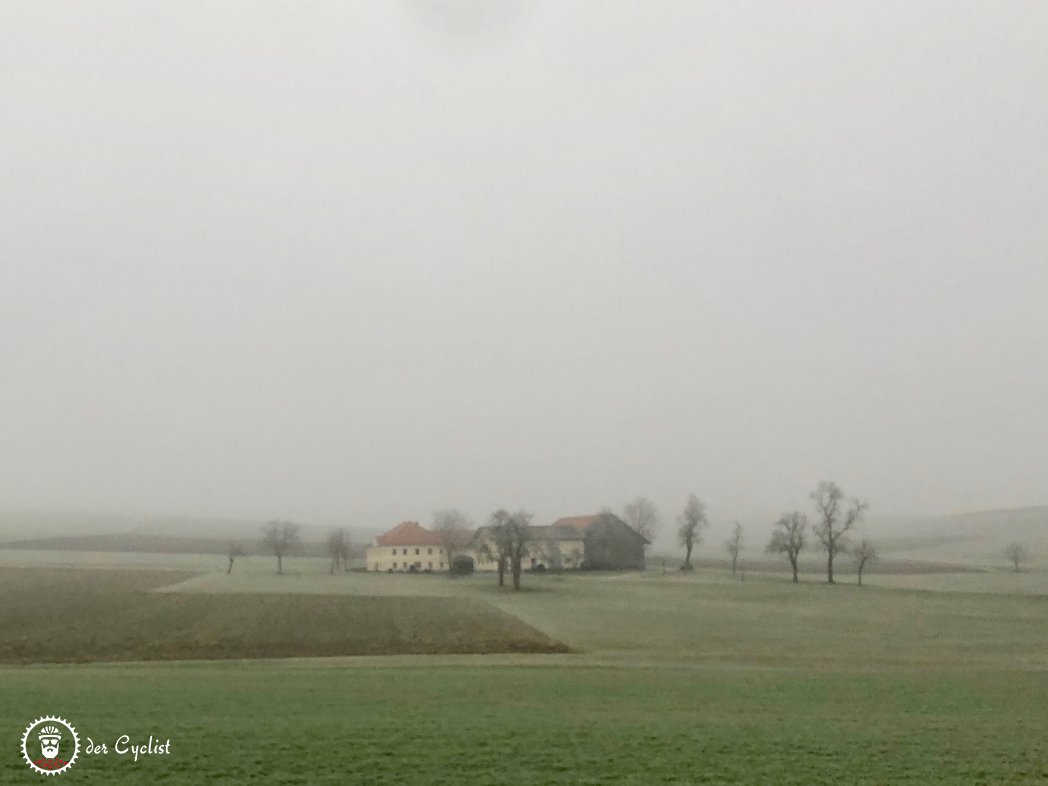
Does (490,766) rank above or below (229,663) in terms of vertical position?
above

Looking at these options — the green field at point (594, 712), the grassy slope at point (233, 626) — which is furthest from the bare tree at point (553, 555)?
the green field at point (594, 712)

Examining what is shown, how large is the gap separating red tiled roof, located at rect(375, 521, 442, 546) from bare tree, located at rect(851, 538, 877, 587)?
55327 millimetres

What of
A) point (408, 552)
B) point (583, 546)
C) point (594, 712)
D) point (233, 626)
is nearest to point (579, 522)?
point (583, 546)

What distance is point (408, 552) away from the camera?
116 meters

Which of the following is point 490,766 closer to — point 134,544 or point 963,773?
point 963,773

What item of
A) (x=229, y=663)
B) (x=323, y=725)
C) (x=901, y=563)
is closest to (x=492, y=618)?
(x=229, y=663)

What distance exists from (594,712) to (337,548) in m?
94.1

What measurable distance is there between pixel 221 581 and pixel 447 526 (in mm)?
37733

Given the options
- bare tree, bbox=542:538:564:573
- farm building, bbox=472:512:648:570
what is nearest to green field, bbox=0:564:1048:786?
farm building, bbox=472:512:648:570

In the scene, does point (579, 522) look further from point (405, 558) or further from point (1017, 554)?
point (1017, 554)

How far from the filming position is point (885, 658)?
34406mm

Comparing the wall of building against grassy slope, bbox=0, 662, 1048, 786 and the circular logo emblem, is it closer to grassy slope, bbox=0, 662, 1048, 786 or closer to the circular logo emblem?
grassy slope, bbox=0, 662, 1048, 786

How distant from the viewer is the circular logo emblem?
43.9ft

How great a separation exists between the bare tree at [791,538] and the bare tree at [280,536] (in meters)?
63.8
